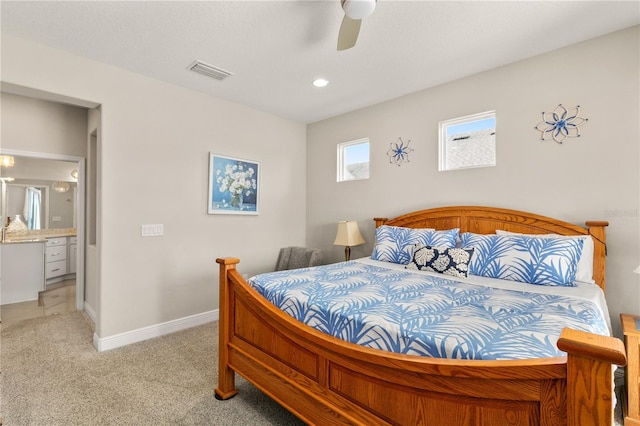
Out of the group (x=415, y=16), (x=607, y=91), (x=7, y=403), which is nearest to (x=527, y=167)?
(x=607, y=91)

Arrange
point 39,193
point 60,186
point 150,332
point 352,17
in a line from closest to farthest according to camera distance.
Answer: point 352,17 < point 150,332 < point 39,193 < point 60,186

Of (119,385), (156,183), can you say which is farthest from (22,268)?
(119,385)

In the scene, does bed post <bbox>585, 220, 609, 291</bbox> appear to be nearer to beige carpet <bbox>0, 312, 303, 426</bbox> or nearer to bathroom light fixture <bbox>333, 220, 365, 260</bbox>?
bathroom light fixture <bbox>333, 220, 365, 260</bbox>

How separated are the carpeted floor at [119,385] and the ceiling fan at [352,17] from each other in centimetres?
245

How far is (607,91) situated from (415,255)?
1.94m

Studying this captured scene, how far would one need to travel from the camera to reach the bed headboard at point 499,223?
7.64 ft

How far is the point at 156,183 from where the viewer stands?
10.5 feet

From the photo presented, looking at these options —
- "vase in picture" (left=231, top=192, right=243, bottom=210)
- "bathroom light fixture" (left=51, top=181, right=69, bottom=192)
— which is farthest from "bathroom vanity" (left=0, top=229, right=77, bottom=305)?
"vase in picture" (left=231, top=192, right=243, bottom=210)

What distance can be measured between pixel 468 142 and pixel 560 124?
780 mm

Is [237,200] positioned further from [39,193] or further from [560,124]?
[39,193]

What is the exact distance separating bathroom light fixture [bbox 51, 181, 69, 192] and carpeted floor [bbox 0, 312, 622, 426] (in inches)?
125

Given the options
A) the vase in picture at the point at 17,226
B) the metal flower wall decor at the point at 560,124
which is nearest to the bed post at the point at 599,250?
the metal flower wall decor at the point at 560,124

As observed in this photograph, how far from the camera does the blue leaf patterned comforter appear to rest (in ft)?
3.79

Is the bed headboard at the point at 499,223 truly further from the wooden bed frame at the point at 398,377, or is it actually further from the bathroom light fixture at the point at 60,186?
the bathroom light fixture at the point at 60,186
